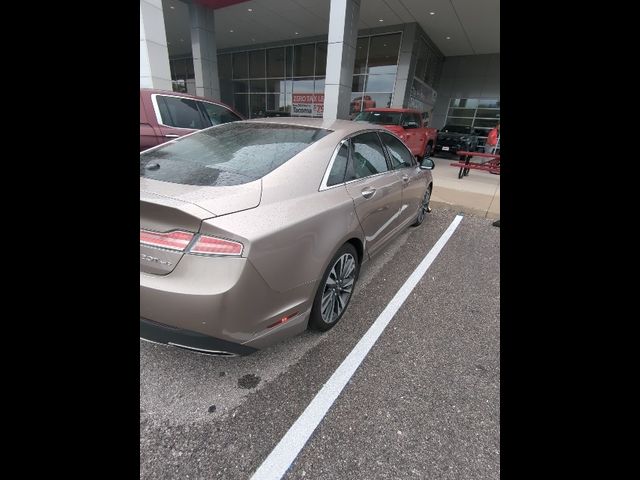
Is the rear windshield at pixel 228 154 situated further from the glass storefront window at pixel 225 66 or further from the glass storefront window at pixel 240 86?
the glass storefront window at pixel 225 66

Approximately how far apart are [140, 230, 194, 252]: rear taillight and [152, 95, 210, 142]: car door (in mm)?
4315

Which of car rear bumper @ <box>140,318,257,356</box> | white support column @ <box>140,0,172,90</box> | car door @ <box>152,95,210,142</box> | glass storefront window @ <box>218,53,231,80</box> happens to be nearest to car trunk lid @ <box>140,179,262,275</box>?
car rear bumper @ <box>140,318,257,356</box>

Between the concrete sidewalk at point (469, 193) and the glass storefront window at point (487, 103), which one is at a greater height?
the glass storefront window at point (487, 103)

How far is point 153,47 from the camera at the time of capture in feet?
33.0

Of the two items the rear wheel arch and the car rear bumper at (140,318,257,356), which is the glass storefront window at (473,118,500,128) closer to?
the rear wheel arch

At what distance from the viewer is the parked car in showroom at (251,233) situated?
1.59 metres

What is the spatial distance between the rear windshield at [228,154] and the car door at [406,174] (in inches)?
46.3

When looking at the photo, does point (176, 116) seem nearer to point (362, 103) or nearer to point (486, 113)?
point (362, 103)

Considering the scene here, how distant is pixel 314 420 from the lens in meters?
1.79

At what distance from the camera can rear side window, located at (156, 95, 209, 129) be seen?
5376 millimetres

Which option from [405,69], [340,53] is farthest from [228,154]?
[405,69]

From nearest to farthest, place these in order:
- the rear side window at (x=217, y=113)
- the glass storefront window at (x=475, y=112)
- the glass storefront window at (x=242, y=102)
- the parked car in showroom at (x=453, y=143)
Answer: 1. the rear side window at (x=217, y=113)
2. the parked car in showroom at (x=453, y=143)
3. the glass storefront window at (x=475, y=112)
4. the glass storefront window at (x=242, y=102)

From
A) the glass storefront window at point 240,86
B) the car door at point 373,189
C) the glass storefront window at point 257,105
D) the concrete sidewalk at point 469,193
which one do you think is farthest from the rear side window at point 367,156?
the glass storefront window at point 240,86
